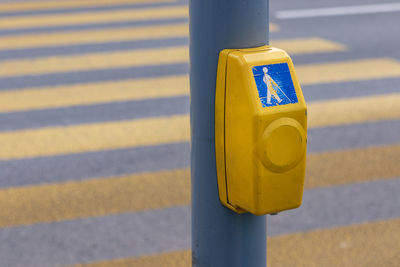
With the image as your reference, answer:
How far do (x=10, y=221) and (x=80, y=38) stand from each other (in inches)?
198

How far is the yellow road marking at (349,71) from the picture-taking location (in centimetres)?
638

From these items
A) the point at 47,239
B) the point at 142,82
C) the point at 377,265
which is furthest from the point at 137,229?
the point at 142,82

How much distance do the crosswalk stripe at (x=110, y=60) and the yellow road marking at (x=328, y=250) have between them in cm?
390

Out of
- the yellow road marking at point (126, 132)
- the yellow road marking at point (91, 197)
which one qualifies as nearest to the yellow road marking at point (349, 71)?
the yellow road marking at point (126, 132)

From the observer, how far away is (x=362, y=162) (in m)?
4.45

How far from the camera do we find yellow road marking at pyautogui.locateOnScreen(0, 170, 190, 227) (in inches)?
147

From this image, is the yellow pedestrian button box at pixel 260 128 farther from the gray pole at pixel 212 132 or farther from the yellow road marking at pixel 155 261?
the yellow road marking at pixel 155 261

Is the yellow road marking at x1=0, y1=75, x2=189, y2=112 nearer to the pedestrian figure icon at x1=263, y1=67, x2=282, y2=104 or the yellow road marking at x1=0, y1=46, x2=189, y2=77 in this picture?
the yellow road marking at x1=0, y1=46, x2=189, y2=77

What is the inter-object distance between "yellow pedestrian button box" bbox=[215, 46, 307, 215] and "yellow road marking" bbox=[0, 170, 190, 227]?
6.53 ft

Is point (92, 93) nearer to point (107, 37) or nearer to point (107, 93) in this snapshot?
point (107, 93)

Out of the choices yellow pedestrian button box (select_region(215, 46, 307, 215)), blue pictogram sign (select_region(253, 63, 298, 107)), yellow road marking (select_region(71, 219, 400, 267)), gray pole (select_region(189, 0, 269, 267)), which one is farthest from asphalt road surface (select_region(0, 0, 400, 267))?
blue pictogram sign (select_region(253, 63, 298, 107))

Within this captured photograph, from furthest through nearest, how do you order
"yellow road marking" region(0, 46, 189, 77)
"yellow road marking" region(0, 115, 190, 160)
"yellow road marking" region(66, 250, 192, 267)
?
"yellow road marking" region(0, 46, 189, 77)
"yellow road marking" region(0, 115, 190, 160)
"yellow road marking" region(66, 250, 192, 267)

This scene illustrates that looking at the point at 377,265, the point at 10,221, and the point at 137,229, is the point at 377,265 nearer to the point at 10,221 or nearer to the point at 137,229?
the point at 137,229

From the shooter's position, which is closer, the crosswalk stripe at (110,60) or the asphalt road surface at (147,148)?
the asphalt road surface at (147,148)
